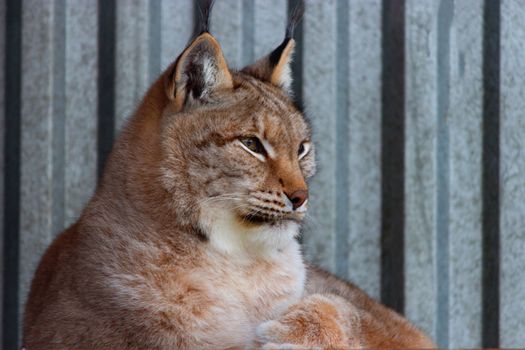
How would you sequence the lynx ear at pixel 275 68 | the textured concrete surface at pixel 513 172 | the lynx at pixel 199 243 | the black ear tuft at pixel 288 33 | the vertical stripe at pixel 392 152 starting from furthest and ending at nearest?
the vertical stripe at pixel 392 152, the textured concrete surface at pixel 513 172, the lynx ear at pixel 275 68, the black ear tuft at pixel 288 33, the lynx at pixel 199 243

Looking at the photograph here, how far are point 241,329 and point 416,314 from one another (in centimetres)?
131

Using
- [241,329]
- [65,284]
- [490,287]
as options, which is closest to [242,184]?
[241,329]

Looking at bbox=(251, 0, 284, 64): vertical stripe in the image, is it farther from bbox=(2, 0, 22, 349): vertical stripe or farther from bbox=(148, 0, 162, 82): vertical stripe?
bbox=(2, 0, 22, 349): vertical stripe

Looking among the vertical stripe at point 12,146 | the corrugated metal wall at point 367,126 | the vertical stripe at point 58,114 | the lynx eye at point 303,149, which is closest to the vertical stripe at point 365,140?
the corrugated metal wall at point 367,126

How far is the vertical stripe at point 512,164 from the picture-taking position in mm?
4020

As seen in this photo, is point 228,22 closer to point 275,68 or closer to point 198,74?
point 275,68

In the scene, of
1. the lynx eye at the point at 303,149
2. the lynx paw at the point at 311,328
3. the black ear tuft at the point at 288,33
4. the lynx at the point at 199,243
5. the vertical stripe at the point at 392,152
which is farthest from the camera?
the vertical stripe at the point at 392,152

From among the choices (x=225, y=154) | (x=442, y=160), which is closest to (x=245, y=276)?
(x=225, y=154)

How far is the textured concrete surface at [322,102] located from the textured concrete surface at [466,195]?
575 millimetres

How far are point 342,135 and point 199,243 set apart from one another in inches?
51.8

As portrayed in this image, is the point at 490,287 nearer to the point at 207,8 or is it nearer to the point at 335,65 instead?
the point at 335,65

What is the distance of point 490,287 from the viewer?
4.05m

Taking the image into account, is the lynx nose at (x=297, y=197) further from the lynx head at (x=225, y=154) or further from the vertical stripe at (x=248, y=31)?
the vertical stripe at (x=248, y=31)

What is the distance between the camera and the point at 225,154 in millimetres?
3160
